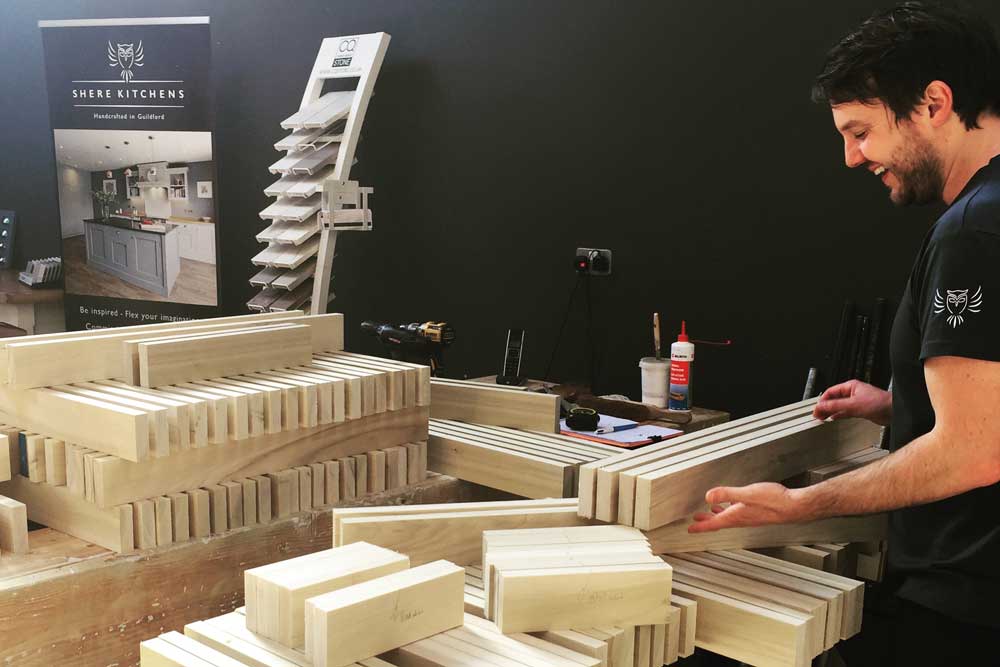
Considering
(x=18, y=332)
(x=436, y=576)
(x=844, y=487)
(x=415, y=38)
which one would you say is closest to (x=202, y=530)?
(x=436, y=576)

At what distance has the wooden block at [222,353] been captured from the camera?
2.17 metres

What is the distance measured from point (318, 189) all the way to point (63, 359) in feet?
8.85

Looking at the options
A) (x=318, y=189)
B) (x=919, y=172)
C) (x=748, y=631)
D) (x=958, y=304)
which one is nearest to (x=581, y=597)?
(x=748, y=631)

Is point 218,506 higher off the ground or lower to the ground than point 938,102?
lower

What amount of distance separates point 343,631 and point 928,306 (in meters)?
1.15

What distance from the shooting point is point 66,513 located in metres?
2.11

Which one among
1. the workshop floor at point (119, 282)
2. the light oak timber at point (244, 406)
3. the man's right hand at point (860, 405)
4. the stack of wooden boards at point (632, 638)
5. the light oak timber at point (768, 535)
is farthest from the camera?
the workshop floor at point (119, 282)

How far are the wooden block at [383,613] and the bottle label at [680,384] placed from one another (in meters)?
2.34

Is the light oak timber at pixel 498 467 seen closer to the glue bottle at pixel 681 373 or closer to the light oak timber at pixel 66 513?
the light oak timber at pixel 66 513

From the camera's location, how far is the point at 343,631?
1.37 meters

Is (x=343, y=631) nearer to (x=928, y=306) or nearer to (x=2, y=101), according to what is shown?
(x=928, y=306)

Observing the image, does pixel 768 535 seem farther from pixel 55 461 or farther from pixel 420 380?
pixel 55 461

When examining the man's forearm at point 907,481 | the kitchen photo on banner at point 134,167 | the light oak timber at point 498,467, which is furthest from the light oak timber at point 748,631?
the kitchen photo on banner at point 134,167

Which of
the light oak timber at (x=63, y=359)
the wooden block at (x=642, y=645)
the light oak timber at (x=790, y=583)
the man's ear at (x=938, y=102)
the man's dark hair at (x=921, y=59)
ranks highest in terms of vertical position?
the man's dark hair at (x=921, y=59)
